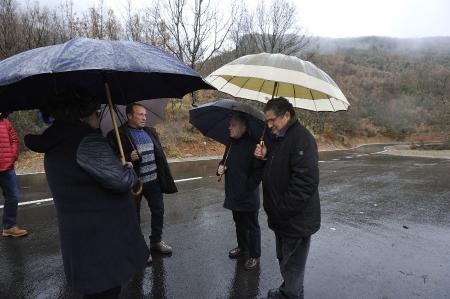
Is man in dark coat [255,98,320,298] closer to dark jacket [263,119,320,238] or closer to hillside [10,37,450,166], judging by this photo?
dark jacket [263,119,320,238]

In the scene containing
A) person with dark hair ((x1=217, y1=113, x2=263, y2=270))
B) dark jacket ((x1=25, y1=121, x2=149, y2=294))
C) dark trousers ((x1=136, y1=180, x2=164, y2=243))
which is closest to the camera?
dark jacket ((x1=25, y1=121, x2=149, y2=294))

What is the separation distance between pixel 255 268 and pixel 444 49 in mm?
136593

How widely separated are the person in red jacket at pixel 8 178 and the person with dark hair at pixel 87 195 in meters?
3.18

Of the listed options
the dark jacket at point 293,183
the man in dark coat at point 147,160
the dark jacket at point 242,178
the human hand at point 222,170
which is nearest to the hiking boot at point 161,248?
the man in dark coat at point 147,160

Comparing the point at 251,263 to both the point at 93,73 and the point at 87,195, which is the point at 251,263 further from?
the point at 93,73

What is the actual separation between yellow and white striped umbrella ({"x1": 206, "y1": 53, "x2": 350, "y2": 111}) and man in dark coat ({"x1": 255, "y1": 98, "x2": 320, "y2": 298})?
0.23 metres

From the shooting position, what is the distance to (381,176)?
11516 millimetres

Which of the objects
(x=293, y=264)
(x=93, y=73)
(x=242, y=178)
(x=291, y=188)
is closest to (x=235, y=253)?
(x=242, y=178)

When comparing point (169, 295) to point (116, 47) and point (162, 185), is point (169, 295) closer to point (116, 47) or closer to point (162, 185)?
point (162, 185)

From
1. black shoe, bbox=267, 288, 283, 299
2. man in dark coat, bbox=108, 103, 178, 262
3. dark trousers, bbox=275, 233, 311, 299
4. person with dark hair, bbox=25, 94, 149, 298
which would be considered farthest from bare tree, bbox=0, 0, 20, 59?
dark trousers, bbox=275, 233, 311, 299

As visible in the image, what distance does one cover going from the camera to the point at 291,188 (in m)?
2.91

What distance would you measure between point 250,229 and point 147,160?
141 cm

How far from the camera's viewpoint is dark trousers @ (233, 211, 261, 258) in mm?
4145

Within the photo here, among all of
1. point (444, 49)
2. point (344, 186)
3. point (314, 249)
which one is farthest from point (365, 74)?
point (314, 249)
